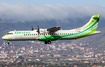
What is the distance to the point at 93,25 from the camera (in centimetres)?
7225

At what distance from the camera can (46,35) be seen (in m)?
69.6

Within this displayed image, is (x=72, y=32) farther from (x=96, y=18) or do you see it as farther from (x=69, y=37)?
(x=96, y=18)

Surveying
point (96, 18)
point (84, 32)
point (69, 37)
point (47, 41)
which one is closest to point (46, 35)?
point (47, 41)

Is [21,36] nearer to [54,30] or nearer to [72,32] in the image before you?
[54,30]

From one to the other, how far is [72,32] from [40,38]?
410 inches

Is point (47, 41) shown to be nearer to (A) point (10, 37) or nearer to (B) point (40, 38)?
(B) point (40, 38)

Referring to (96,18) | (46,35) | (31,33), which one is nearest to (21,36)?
(31,33)

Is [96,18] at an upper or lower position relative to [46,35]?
upper

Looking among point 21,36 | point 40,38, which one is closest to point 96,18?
point 40,38

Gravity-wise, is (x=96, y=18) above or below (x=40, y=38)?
above

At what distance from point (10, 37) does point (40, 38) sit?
950 centimetres

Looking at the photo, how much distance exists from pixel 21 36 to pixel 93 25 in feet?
77.4

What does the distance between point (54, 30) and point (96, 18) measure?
586 inches

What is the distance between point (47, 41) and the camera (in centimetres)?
6969
